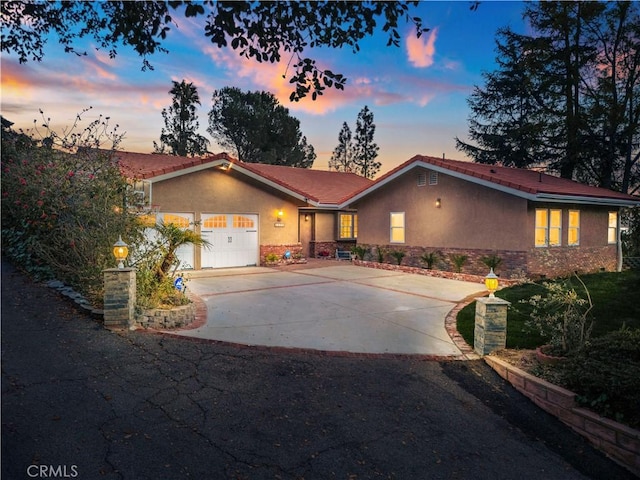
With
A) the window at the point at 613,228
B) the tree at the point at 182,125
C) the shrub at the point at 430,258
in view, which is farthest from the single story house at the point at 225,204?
the tree at the point at 182,125

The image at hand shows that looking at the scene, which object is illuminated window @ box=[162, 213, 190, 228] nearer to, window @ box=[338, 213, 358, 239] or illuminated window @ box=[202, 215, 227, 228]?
illuminated window @ box=[202, 215, 227, 228]

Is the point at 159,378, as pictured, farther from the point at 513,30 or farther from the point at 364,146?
the point at 364,146

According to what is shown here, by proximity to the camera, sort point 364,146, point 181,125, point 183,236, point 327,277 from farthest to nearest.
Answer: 1. point 364,146
2. point 181,125
3. point 327,277
4. point 183,236

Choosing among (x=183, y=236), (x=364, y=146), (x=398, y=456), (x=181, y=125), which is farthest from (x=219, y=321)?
(x=364, y=146)

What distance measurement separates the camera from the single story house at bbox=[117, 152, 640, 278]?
12984 mm

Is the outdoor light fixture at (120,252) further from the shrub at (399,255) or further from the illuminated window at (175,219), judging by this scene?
the shrub at (399,255)

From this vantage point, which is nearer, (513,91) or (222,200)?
(222,200)

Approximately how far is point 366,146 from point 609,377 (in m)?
38.2

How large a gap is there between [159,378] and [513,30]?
1104 inches

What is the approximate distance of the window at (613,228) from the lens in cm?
1605

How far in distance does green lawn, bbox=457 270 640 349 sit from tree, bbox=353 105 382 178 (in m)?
30.8

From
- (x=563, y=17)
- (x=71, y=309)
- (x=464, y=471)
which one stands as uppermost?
(x=563, y=17)

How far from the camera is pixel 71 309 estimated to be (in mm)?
6957

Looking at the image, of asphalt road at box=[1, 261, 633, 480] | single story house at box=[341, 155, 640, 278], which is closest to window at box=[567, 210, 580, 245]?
single story house at box=[341, 155, 640, 278]
